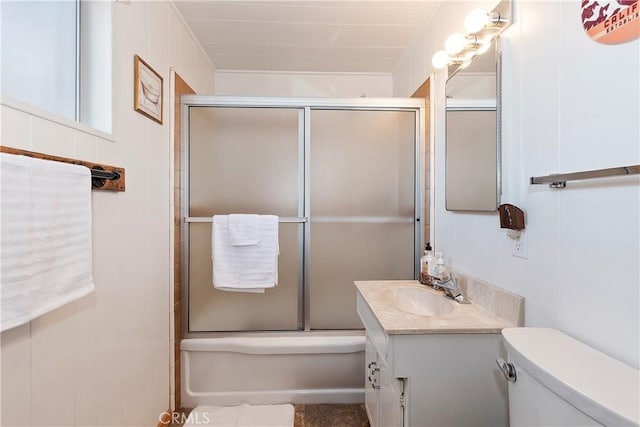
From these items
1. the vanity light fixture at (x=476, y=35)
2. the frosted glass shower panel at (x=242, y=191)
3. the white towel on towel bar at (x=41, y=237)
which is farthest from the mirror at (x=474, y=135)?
the white towel on towel bar at (x=41, y=237)

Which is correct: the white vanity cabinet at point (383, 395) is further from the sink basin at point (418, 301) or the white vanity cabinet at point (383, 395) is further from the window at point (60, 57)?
the window at point (60, 57)

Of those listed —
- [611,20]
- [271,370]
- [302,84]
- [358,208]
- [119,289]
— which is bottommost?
[271,370]

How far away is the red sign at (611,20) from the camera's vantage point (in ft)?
2.19

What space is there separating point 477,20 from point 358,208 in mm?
1123

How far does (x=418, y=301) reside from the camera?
148 centimetres

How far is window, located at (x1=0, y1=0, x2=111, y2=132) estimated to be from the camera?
87 centimetres

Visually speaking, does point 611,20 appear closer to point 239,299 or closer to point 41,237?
point 41,237

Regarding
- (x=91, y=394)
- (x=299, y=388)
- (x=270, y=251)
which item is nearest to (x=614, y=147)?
(x=270, y=251)

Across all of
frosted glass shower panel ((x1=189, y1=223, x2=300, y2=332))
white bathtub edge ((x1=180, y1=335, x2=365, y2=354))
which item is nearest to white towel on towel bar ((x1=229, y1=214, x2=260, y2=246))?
frosted glass shower panel ((x1=189, y1=223, x2=300, y2=332))

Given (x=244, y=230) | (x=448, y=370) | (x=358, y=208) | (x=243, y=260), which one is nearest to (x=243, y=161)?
(x=244, y=230)

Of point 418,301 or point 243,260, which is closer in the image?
point 418,301

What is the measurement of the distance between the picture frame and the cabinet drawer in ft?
4.57

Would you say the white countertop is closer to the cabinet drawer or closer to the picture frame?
the cabinet drawer

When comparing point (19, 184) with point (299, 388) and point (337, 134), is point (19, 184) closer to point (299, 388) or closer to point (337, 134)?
point (337, 134)
